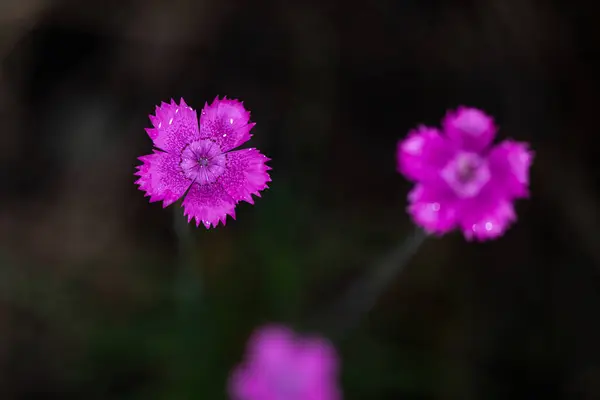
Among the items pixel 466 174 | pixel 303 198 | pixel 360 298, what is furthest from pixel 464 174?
pixel 303 198

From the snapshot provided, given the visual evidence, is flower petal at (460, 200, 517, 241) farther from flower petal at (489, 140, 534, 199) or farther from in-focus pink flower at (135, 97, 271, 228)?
in-focus pink flower at (135, 97, 271, 228)

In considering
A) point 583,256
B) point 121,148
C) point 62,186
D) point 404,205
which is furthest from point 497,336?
point 62,186

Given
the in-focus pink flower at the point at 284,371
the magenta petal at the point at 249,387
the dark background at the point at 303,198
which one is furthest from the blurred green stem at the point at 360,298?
the magenta petal at the point at 249,387

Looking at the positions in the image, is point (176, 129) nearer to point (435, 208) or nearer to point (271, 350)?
point (435, 208)

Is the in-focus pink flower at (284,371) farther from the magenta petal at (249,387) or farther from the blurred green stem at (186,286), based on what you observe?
the blurred green stem at (186,286)

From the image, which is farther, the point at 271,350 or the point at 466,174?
the point at 271,350

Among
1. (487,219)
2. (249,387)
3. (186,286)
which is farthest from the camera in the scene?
(186,286)
